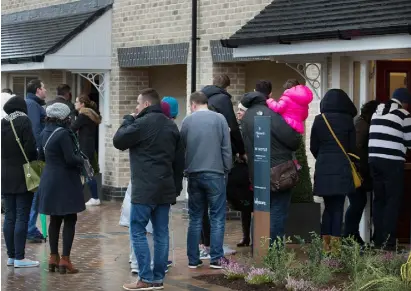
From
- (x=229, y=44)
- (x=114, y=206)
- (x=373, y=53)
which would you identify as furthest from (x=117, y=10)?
(x=373, y=53)

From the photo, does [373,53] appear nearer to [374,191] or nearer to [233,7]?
[374,191]

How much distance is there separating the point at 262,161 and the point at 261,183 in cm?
23

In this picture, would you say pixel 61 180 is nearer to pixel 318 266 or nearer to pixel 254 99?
pixel 254 99

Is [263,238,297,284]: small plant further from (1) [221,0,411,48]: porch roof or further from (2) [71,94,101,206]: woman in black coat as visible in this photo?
(2) [71,94,101,206]: woman in black coat

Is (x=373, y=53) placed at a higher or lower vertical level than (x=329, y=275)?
higher

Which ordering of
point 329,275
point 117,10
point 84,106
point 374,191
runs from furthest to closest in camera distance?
point 117,10 < point 84,106 < point 374,191 < point 329,275

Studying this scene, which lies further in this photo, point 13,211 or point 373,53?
point 373,53

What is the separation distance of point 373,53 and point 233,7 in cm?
395

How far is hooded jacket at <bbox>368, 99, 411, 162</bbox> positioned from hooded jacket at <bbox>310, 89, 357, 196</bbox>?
1.11ft

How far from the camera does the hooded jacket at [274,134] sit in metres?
10.1

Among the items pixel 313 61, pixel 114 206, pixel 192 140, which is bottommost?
pixel 114 206

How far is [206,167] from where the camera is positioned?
10.0 metres

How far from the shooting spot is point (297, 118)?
10.3 meters

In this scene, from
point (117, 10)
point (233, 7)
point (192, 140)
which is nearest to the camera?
point (192, 140)
